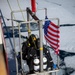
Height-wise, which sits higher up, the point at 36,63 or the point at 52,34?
the point at 52,34

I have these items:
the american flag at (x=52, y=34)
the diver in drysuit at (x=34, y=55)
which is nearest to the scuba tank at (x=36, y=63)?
the diver in drysuit at (x=34, y=55)

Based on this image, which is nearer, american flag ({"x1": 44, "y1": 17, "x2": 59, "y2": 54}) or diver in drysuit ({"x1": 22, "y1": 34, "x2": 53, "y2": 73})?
diver in drysuit ({"x1": 22, "y1": 34, "x2": 53, "y2": 73})

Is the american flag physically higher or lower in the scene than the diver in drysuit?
higher

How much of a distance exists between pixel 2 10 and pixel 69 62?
2.43 metres

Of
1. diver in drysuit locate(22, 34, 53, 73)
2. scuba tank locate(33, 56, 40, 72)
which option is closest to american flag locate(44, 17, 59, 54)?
diver in drysuit locate(22, 34, 53, 73)

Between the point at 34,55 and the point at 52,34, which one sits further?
the point at 52,34

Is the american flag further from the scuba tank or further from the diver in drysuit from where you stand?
the scuba tank

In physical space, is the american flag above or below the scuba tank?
above

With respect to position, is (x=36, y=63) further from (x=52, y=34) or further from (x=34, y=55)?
(x=52, y=34)

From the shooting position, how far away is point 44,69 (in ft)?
7.88

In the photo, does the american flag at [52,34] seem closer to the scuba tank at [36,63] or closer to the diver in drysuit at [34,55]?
the diver in drysuit at [34,55]

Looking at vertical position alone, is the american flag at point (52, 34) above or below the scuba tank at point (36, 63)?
above

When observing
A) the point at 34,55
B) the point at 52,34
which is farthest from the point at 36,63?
the point at 52,34

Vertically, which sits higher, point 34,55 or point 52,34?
point 52,34
